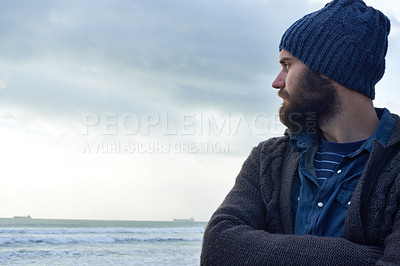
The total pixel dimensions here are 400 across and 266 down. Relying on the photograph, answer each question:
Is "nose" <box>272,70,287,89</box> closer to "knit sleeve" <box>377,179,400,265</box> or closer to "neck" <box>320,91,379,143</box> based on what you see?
"neck" <box>320,91,379,143</box>

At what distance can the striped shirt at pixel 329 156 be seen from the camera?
155 cm

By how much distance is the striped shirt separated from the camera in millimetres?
1551

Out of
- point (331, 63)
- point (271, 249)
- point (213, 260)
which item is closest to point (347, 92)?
point (331, 63)

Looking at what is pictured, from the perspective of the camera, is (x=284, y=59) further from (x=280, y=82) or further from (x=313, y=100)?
(x=313, y=100)

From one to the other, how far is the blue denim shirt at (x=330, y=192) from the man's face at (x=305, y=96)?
0.16 m

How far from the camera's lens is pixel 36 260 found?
1227 centimetres

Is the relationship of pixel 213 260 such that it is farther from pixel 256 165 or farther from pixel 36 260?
pixel 36 260

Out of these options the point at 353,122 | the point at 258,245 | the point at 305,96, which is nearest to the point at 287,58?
the point at 305,96

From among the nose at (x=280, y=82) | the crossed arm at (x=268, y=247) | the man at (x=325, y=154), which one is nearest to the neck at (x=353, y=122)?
the man at (x=325, y=154)

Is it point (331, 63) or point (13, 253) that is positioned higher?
point (331, 63)

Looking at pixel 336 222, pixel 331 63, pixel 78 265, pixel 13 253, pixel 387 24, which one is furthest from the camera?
pixel 13 253

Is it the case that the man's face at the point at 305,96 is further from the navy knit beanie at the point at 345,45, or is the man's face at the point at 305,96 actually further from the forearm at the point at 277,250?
the forearm at the point at 277,250

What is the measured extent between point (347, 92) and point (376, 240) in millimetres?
566

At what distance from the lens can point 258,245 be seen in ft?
4.17
